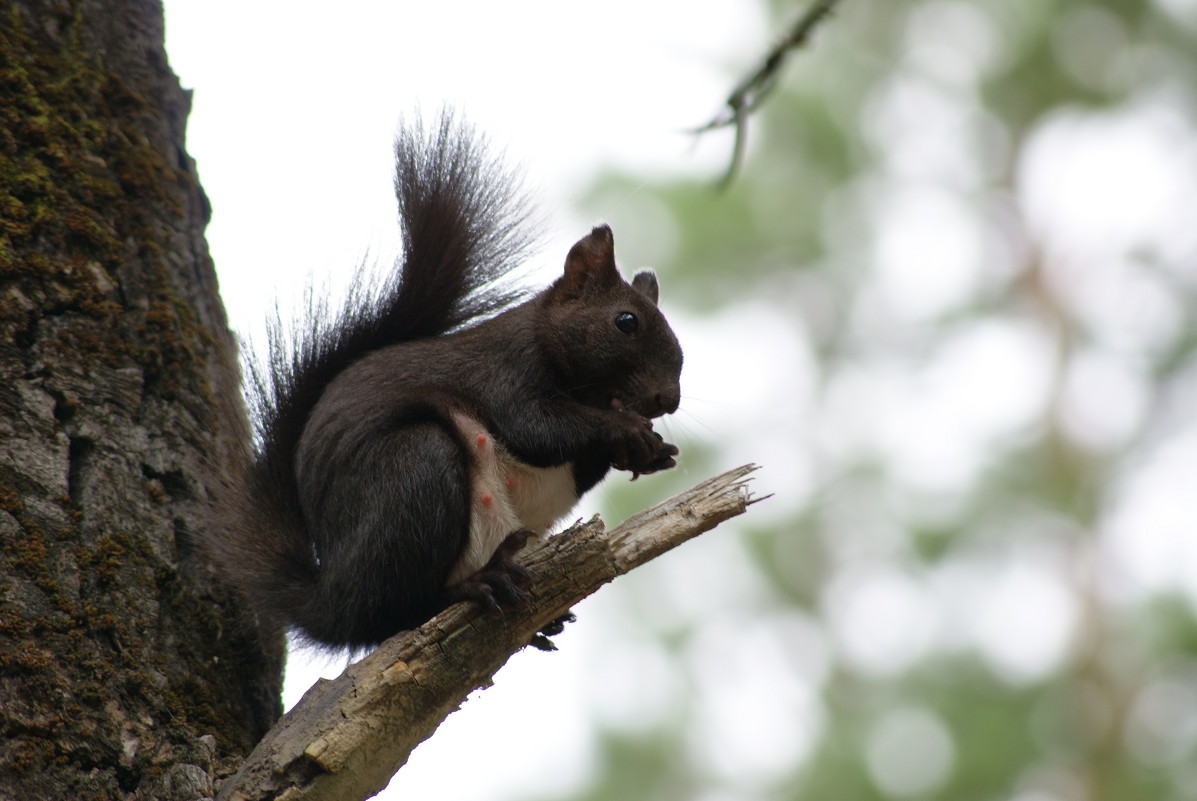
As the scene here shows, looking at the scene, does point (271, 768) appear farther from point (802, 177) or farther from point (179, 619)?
point (802, 177)

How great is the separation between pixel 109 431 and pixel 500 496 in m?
0.68

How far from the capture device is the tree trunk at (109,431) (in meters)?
1.52

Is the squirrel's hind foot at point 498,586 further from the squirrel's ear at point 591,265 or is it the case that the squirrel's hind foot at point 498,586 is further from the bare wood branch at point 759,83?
the squirrel's ear at point 591,265

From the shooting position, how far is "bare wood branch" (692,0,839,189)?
1.32 meters

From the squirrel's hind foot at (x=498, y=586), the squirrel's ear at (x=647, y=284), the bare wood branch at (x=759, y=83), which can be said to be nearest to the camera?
the bare wood branch at (x=759, y=83)

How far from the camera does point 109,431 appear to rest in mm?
1813

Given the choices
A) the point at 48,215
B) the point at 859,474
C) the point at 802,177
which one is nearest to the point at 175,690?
the point at 48,215

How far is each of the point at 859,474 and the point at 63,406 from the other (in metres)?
5.71

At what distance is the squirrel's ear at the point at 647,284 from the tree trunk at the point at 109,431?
42.4 inches

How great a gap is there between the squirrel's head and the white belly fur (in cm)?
22

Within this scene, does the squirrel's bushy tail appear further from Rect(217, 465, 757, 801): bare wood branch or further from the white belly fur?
Rect(217, 465, 757, 801): bare wood branch

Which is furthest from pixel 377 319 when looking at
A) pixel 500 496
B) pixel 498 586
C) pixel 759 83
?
pixel 759 83

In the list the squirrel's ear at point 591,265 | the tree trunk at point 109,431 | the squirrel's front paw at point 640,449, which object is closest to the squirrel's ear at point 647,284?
the squirrel's ear at point 591,265

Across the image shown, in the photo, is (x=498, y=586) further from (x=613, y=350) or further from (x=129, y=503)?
(x=613, y=350)
